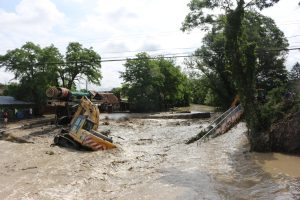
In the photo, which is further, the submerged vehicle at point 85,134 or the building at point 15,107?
the building at point 15,107

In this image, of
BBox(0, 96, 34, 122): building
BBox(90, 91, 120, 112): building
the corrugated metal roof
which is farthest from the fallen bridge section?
BBox(90, 91, 120, 112): building

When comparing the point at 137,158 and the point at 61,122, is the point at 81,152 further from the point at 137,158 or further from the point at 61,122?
the point at 61,122

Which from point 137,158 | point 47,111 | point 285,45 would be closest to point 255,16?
point 285,45

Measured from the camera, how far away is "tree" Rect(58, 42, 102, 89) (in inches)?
2217

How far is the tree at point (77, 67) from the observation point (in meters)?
56.3

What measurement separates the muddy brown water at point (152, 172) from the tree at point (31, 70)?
25.5m

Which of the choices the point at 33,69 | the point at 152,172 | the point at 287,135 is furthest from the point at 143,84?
the point at 152,172

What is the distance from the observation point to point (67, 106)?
30.2m

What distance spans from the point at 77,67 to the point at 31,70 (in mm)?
7594

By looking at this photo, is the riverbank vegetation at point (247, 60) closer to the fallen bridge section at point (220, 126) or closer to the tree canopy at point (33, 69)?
the fallen bridge section at point (220, 126)

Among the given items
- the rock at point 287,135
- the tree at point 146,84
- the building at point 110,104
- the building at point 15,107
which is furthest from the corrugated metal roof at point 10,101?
the rock at point 287,135

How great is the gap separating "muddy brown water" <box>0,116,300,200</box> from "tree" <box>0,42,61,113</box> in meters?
25.5

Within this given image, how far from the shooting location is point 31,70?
167 feet

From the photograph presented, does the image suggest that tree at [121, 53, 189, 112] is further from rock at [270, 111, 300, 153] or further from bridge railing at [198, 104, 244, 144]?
rock at [270, 111, 300, 153]
